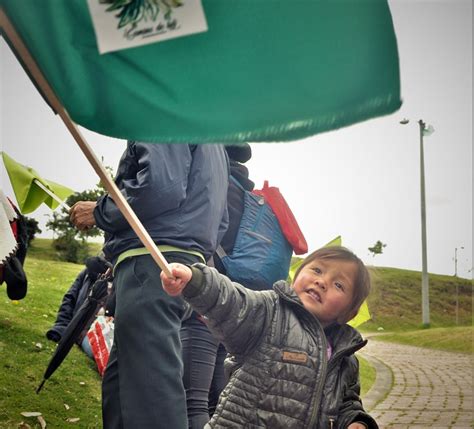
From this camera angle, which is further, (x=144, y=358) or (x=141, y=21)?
(x=144, y=358)

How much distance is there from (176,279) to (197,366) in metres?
0.91

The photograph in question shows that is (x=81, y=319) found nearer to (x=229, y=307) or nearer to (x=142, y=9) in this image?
(x=229, y=307)

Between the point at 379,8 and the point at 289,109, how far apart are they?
0.87ft

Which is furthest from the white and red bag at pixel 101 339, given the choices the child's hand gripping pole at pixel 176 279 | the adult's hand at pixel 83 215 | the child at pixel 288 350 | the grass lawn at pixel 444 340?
the grass lawn at pixel 444 340

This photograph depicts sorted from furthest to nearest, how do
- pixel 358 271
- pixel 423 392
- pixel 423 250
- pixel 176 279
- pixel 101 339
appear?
pixel 423 250 → pixel 423 392 → pixel 101 339 → pixel 358 271 → pixel 176 279

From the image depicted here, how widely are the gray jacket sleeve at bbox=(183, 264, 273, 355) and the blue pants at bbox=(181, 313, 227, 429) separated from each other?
17.4 inches

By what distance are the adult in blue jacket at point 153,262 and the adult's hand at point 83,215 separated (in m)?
0.16

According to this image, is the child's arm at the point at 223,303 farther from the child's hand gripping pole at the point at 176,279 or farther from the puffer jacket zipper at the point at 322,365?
the puffer jacket zipper at the point at 322,365

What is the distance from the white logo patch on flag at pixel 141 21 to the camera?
1.32 m

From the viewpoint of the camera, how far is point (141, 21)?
133 cm

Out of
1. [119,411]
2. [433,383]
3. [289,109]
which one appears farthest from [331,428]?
[433,383]

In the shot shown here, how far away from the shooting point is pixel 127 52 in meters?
1.40

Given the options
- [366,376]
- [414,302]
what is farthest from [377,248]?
[366,376]

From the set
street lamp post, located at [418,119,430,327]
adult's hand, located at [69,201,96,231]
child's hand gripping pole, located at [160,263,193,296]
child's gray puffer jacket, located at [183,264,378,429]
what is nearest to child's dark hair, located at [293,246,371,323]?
child's gray puffer jacket, located at [183,264,378,429]
